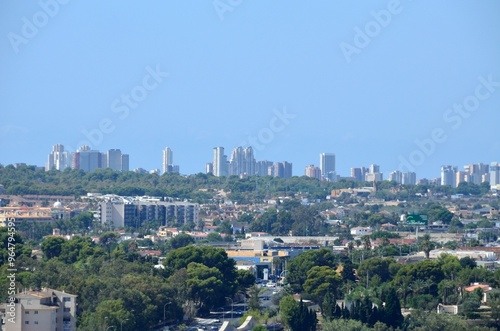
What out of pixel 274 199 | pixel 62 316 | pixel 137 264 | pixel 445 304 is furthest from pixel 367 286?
pixel 274 199

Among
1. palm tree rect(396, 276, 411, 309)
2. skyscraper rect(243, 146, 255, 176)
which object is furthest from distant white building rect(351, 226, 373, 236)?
skyscraper rect(243, 146, 255, 176)

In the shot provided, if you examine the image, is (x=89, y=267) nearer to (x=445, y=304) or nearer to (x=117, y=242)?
(x=445, y=304)

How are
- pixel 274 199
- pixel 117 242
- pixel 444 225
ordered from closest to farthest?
pixel 117 242, pixel 444 225, pixel 274 199

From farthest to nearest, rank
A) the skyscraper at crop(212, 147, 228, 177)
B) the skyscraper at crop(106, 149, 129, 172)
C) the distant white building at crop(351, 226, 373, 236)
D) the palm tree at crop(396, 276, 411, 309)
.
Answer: the skyscraper at crop(212, 147, 228, 177) → the skyscraper at crop(106, 149, 129, 172) → the distant white building at crop(351, 226, 373, 236) → the palm tree at crop(396, 276, 411, 309)

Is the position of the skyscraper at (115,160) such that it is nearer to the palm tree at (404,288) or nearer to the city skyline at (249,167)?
the city skyline at (249,167)

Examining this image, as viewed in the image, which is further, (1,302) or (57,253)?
(57,253)

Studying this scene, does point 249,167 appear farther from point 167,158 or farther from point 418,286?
point 418,286

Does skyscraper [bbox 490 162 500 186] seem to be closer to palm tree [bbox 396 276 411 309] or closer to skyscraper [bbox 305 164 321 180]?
skyscraper [bbox 305 164 321 180]

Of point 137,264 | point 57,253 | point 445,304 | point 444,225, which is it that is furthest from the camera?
point 444,225
